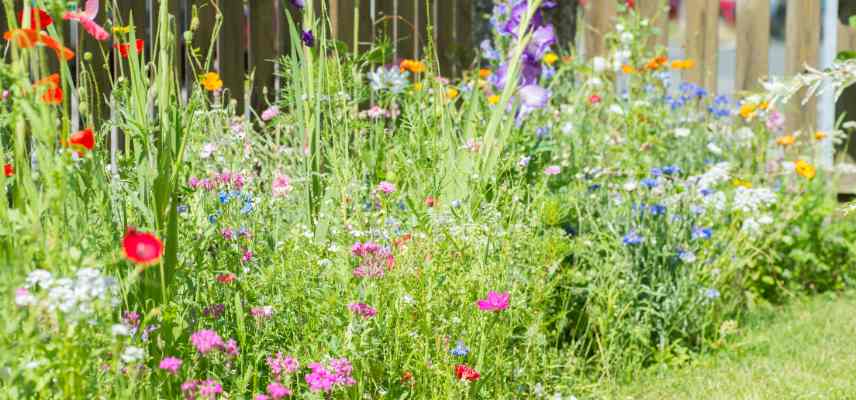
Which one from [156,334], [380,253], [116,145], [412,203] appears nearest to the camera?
[156,334]

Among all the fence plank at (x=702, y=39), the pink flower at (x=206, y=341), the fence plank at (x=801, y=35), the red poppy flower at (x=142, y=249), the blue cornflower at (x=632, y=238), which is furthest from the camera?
the fence plank at (x=702, y=39)

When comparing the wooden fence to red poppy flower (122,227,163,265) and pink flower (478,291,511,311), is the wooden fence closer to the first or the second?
pink flower (478,291,511,311)

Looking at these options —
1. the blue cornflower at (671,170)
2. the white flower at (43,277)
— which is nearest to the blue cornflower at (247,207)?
the white flower at (43,277)

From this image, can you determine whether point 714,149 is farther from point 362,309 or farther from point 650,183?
point 362,309

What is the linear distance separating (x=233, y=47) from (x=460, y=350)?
1.83 m

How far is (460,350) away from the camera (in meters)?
2.16

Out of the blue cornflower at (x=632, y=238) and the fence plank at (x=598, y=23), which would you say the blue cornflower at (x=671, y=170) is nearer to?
the blue cornflower at (x=632, y=238)

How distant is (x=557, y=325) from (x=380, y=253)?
0.93 metres

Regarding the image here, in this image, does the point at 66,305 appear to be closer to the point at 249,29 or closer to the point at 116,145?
the point at 116,145

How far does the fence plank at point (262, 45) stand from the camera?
3666mm

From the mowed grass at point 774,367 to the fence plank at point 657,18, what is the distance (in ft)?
6.02

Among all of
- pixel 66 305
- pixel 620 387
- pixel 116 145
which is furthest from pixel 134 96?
pixel 620 387

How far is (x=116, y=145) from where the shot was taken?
3.23 meters

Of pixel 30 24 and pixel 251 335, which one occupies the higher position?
pixel 30 24
